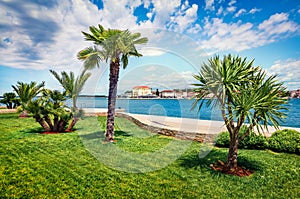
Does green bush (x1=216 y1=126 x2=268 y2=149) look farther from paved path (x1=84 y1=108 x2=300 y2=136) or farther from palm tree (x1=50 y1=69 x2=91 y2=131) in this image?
palm tree (x1=50 y1=69 x2=91 y2=131)

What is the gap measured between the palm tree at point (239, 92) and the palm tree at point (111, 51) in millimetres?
4229

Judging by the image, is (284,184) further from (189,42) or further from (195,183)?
(189,42)

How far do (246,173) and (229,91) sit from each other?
2.46 meters

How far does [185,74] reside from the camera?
6684mm

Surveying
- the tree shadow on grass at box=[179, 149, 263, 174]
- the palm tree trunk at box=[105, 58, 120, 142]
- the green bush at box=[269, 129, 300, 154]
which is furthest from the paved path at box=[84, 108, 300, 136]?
the palm tree trunk at box=[105, 58, 120, 142]

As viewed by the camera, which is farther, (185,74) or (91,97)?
(91,97)

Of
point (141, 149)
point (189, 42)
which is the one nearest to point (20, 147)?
point (141, 149)

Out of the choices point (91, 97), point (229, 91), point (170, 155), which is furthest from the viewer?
point (91, 97)

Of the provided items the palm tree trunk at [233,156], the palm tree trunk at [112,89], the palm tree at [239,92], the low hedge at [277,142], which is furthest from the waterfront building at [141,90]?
the palm tree trunk at [233,156]

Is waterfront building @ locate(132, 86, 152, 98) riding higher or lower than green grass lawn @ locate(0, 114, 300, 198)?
higher

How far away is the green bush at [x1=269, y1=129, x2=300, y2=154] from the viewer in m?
7.39

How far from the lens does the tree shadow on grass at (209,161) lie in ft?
19.9

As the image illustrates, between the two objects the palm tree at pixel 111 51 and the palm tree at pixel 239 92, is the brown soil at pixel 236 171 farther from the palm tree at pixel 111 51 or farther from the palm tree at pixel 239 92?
the palm tree at pixel 111 51

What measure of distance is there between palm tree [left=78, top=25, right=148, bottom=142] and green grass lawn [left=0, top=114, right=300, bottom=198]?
2.58m
